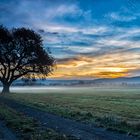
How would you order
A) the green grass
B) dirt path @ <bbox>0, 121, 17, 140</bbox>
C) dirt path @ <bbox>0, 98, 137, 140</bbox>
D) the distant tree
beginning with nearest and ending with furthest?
the green grass, dirt path @ <bbox>0, 121, 17, 140</bbox>, dirt path @ <bbox>0, 98, 137, 140</bbox>, the distant tree

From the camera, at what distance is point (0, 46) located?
85.3 metres

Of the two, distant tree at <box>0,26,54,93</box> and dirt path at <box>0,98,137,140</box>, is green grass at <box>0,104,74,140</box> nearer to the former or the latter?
dirt path at <box>0,98,137,140</box>

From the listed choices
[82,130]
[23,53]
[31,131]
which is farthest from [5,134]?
[23,53]

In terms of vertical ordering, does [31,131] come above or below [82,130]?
above

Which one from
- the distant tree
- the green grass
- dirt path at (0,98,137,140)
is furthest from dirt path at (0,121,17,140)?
the distant tree

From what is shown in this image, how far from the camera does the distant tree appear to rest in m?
85.0

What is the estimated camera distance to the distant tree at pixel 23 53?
85000 millimetres

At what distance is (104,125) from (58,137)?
589cm

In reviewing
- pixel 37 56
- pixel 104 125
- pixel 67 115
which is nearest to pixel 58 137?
pixel 104 125

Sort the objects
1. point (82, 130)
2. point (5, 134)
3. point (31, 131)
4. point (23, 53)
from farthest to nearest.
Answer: point (23, 53), point (82, 130), point (31, 131), point (5, 134)

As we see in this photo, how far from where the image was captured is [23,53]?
85125 millimetres

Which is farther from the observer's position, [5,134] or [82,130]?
[82,130]

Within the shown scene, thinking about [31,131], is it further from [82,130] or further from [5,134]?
[82,130]

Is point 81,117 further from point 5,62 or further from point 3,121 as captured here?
point 5,62
